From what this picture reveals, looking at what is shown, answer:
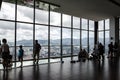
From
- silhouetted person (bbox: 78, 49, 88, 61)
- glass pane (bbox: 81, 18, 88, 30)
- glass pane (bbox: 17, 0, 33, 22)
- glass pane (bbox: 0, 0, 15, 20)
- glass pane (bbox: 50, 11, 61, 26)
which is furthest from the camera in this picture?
glass pane (bbox: 81, 18, 88, 30)

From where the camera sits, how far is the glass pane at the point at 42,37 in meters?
12.3

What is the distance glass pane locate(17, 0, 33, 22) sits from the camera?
36.0ft

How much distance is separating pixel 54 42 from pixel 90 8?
370 cm

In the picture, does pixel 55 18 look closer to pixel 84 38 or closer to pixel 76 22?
pixel 76 22

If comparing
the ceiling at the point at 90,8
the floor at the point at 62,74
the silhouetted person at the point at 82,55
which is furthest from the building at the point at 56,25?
the floor at the point at 62,74

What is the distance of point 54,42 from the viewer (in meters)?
13.6

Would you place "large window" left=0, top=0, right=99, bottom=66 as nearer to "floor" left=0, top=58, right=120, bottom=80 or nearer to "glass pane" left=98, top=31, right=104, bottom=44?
"glass pane" left=98, top=31, right=104, bottom=44

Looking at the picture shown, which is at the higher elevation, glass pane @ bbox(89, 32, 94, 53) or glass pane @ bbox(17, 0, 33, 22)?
glass pane @ bbox(17, 0, 33, 22)

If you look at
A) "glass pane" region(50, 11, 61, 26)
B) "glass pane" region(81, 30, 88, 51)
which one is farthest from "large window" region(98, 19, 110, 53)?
"glass pane" region(50, 11, 61, 26)

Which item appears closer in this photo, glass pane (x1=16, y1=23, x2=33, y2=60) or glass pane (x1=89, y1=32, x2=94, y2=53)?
glass pane (x1=16, y1=23, x2=33, y2=60)

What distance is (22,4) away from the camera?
11.0m

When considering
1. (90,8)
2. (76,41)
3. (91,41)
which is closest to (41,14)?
(90,8)

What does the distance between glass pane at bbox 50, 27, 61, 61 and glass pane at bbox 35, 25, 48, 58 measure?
20.5 inches

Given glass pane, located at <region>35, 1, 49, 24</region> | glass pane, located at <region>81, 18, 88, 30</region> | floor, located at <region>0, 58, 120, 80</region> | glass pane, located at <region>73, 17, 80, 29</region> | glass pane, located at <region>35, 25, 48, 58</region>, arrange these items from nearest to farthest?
1. floor, located at <region>0, 58, 120, 80</region>
2. glass pane, located at <region>35, 1, 49, 24</region>
3. glass pane, located at <region>35, 25, 48, 58</region>
4. glass pane, located at <region>73, 17, 80, 29</region>
5. glass pane, located at <region>81, 18, 88, 30</region>
